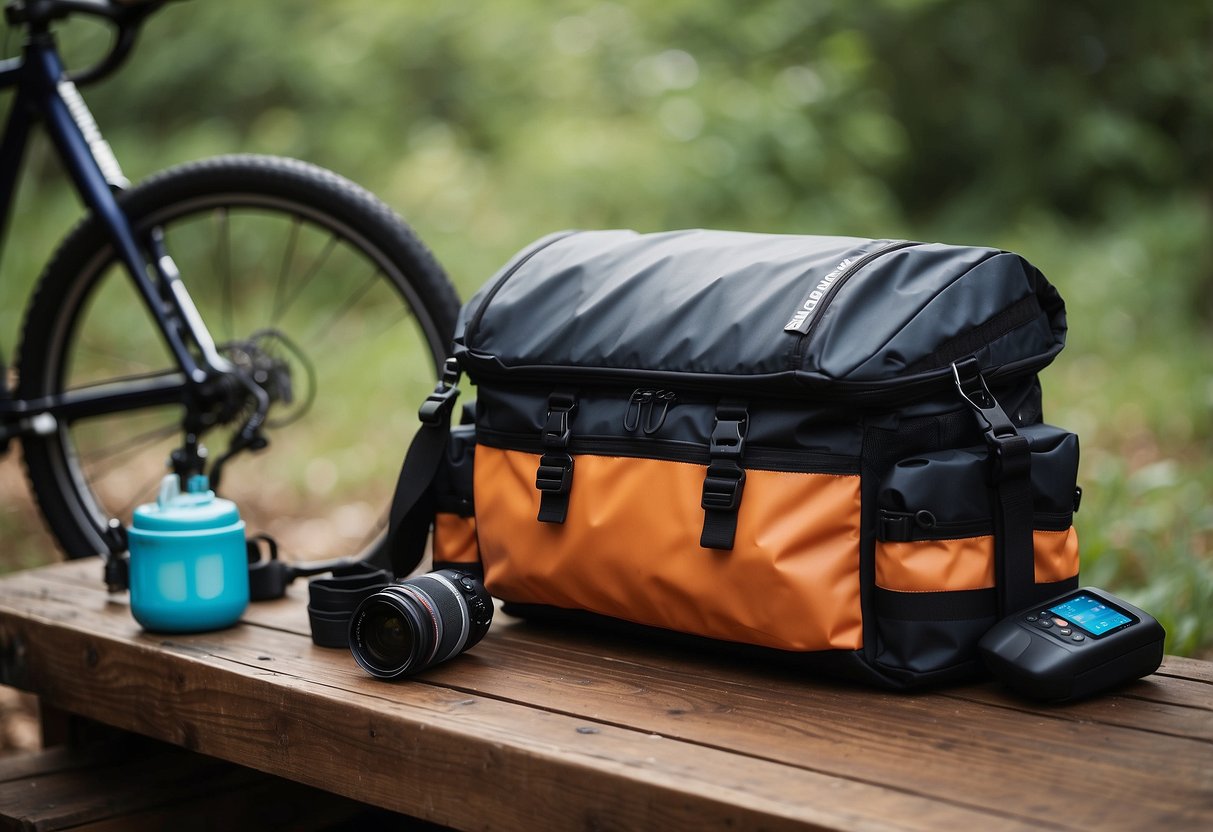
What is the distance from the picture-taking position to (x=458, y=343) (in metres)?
1.66

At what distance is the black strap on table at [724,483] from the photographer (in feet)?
Result: 4.48

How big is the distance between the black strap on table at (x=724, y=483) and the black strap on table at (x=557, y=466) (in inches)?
8.3

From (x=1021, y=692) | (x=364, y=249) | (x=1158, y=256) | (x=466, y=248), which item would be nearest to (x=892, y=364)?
(x=1021, y=692)

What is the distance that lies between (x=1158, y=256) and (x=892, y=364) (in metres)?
6.02

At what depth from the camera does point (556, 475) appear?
4.96 ft

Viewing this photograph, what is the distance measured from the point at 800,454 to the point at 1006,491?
0.24m

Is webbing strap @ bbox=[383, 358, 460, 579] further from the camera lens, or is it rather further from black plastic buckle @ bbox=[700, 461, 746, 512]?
black plastic buckle @ bbox=[700, 461, 746, 512]

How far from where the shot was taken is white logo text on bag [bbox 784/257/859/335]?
135 cm

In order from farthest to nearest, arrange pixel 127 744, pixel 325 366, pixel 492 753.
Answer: pixel 325 366
pixel 127 744
pixel 492 753

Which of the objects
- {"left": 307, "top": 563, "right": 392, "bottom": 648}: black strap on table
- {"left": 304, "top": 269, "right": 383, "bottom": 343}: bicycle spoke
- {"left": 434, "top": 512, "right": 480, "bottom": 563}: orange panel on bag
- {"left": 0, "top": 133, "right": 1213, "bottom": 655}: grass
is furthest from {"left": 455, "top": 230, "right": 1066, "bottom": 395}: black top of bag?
{"left": 0, "top": 133, "right": 1213, "bottom": 655}: grass

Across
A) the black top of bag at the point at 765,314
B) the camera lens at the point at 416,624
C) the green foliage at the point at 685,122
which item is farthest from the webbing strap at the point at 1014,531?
the green foliage at the point at 685,122

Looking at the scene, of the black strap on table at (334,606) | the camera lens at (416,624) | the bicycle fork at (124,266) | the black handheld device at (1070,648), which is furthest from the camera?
the bicycle fork at (124,266)

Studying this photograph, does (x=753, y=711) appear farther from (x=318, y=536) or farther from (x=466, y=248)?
(x=466, y=248)

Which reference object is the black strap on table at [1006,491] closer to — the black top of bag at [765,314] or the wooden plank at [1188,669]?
the black top of bag at [765,314]
